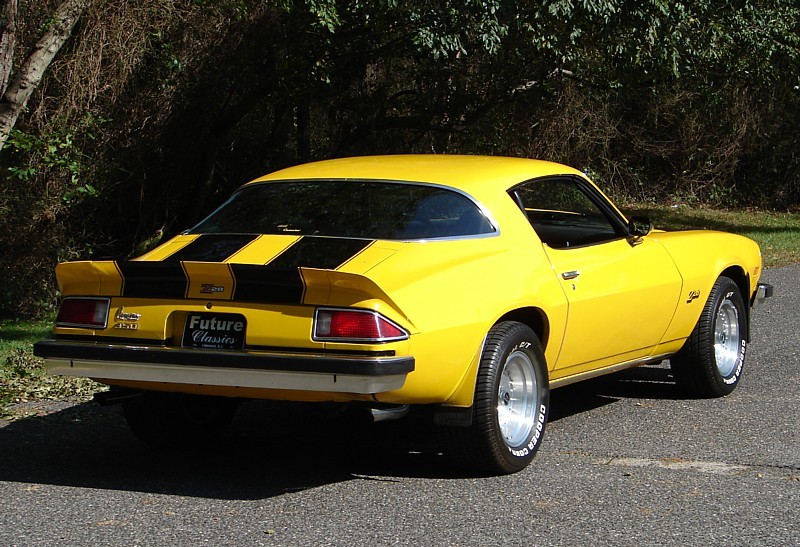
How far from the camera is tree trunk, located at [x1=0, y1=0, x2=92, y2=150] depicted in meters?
10.6

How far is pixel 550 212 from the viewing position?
7.66 metres

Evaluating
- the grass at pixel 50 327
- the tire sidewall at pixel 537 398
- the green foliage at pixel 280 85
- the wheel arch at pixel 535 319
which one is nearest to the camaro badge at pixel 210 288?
the tire sidewall at pixel 537 398

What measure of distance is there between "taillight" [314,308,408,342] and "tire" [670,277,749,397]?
292 cm

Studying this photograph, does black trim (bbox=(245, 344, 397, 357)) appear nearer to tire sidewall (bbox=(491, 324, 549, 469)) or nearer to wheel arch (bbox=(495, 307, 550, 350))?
→ tire sidewall (bbox=(491, 324, 549, 469))

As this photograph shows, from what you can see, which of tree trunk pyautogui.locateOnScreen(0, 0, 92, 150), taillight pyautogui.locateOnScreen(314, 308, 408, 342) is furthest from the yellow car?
tree trunk pyautogui.locateOnScreen(0, 0, 92, 150)

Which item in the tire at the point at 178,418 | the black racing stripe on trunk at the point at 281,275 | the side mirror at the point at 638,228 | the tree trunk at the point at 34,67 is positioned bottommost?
the tire at the point at 178,418

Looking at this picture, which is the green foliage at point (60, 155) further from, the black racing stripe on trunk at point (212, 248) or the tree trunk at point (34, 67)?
the black racing stripe on trunk at point (212, 248)

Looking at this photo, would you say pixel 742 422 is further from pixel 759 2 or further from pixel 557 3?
pixel 759 2

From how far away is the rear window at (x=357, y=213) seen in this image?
582cm

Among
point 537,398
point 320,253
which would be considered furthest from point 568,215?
point 320,253

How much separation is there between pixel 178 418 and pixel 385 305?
5.54 ft

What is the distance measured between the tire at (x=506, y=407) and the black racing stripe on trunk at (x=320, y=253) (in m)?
0.76

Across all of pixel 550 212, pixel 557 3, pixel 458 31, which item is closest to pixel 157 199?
pixel 458 31

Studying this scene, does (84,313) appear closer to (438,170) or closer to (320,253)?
(320,253)
